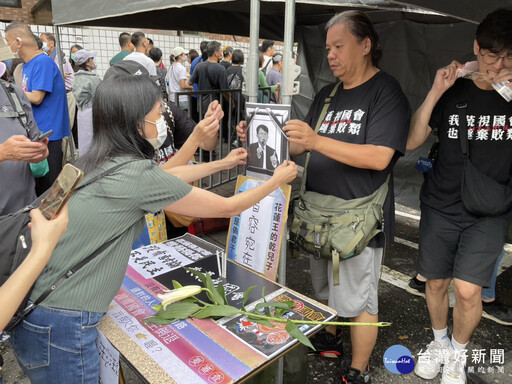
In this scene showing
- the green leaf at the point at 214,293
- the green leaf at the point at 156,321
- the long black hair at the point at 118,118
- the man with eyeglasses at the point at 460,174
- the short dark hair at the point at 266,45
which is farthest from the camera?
the short dark hair at the point at 266,45

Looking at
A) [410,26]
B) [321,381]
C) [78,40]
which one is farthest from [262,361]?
[78,40]

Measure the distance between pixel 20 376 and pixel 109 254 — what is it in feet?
5.83

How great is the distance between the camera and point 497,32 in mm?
1969

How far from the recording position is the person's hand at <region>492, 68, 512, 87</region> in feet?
6.48

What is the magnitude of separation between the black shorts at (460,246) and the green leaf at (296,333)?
3.97 ft

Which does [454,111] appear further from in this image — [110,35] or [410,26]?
[110,35]

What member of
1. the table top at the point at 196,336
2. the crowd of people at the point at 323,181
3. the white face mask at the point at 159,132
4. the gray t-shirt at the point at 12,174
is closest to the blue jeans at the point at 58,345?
the crowd of people at the point at 323,181

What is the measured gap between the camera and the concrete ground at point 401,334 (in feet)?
8.43

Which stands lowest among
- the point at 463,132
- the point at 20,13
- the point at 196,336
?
the point at 196,336

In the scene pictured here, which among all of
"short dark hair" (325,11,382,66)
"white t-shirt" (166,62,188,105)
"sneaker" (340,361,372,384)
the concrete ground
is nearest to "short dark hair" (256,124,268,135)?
"short dark hair" (325,11,382,66)

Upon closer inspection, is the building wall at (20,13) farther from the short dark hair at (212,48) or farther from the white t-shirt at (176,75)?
the short dark hair at (212,48)

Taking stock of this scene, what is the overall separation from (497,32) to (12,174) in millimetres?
2837

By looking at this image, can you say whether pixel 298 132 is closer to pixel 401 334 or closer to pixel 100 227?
pixel 100 227

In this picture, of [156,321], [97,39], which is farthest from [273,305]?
[97,39]
